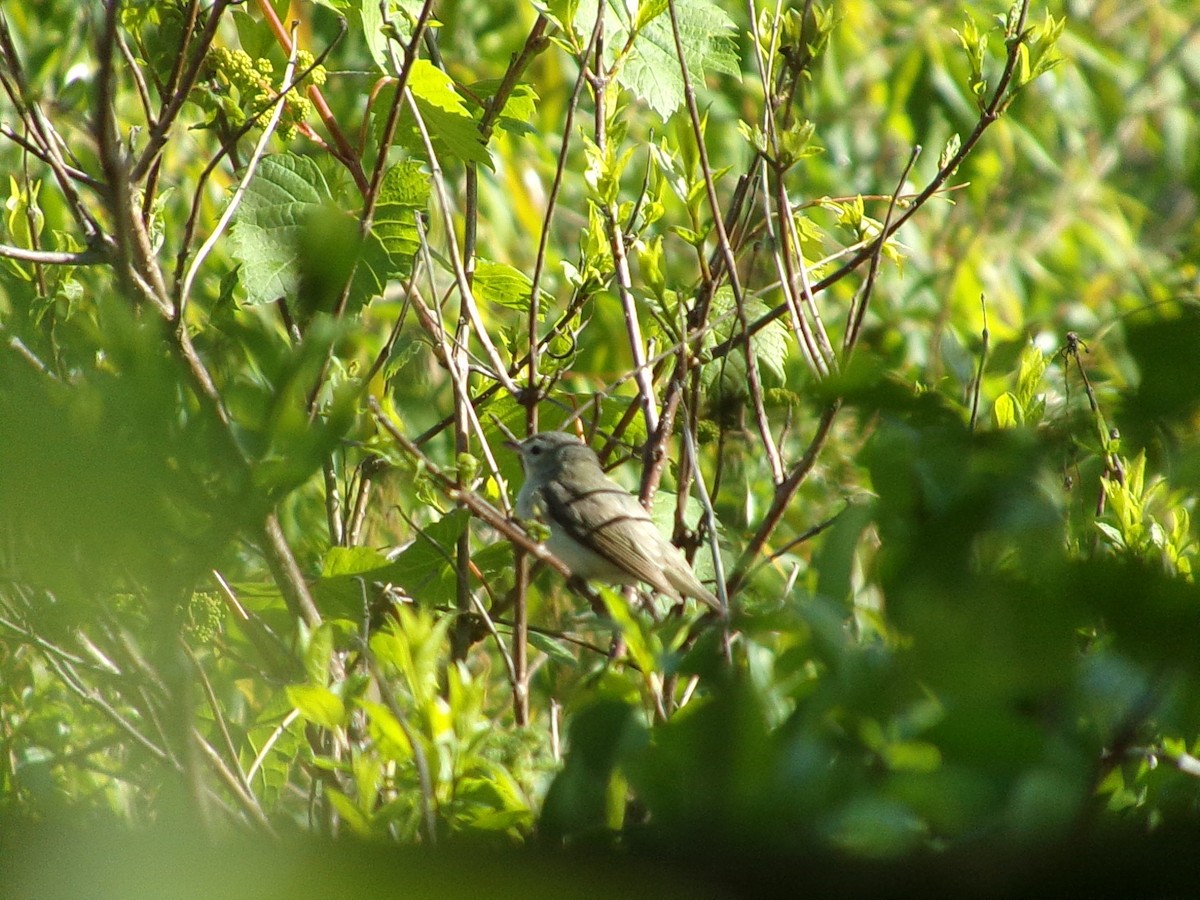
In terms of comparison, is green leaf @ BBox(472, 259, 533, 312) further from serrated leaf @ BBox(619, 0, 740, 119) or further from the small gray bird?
serrated leaf @ BBox(619, 0, 740, 119)

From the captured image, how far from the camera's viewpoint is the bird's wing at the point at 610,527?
3.47 metres

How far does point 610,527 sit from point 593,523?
0.35 ft

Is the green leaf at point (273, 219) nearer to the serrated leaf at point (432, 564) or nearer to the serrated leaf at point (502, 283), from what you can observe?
the serrated leaf at point (502, 283)

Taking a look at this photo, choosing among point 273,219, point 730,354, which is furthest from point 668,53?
point 273,219

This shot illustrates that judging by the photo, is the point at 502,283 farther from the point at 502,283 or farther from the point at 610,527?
the point at 610,527

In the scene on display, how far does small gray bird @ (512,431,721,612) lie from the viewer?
2.95 metres

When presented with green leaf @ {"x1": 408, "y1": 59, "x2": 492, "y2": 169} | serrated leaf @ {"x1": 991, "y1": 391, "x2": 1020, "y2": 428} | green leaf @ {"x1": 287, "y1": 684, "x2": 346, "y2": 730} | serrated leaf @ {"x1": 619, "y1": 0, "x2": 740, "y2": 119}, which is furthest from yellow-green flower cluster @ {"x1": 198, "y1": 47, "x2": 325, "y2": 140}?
serrated leaf @ {"x1": 991, "y1": 391, "x2": 1020, "y2": 428}

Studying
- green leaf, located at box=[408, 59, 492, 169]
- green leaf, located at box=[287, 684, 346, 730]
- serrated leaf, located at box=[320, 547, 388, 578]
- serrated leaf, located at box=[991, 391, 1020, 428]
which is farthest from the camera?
green leaf, located at box=[408, 59, 492, 169]

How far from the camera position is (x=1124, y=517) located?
6.95 feet

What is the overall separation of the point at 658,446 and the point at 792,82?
2.46ft

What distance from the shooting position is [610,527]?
370 cm

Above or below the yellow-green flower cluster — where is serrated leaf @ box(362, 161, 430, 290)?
below

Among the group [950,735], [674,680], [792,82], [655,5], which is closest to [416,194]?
[655,5]

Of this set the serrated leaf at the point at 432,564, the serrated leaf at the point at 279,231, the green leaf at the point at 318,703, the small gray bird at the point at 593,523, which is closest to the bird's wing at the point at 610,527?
the small gray bird at the point at 593,523
